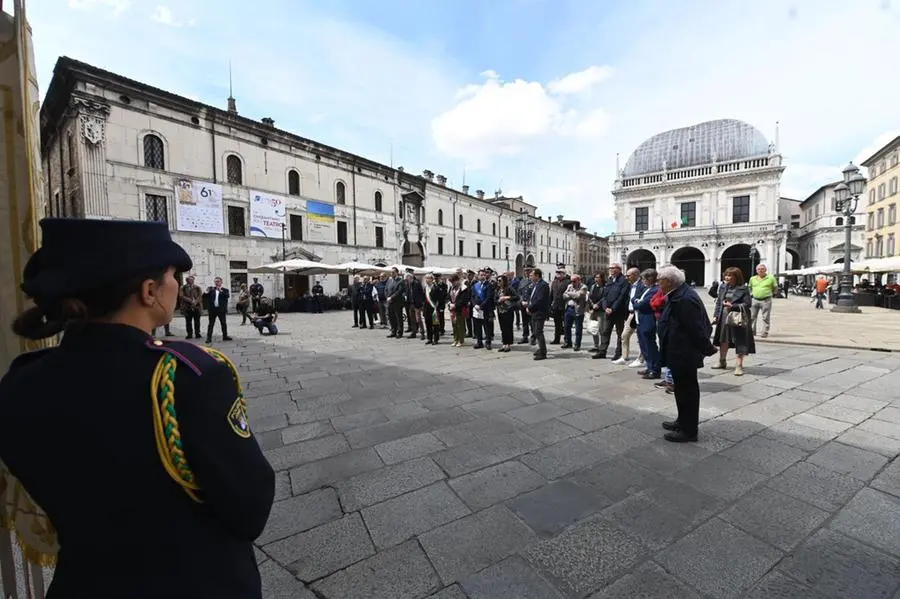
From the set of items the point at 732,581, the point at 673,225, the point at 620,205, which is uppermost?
the point at 620,205

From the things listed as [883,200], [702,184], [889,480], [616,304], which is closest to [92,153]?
[616,304]

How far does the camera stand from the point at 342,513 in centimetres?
292

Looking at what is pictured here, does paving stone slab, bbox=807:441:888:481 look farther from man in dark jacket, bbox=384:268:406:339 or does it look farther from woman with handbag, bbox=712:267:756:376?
man in dark jacket, bbox=384:268:406:339

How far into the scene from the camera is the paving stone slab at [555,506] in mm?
2756

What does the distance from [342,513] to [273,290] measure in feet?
78.5

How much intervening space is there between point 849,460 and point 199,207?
25.0 m

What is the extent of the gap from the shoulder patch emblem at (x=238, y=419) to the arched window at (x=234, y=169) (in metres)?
25.9

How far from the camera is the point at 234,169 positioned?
925 inches

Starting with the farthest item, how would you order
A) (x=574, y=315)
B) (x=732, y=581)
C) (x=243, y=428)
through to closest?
(x=574, y=315), (x=732, y=581), (x=243, y=428)

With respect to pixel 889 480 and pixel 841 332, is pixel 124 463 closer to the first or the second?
pixel 889 480

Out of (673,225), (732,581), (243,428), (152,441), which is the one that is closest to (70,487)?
(152,441)

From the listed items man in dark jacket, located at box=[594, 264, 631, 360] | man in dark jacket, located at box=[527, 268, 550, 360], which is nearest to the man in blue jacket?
man in dark jacket, located at box=[527, 268, 550, 360]

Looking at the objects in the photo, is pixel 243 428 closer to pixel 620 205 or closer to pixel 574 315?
pixel 574 315

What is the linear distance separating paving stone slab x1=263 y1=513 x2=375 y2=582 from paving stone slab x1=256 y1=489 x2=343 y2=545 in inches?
2.8
